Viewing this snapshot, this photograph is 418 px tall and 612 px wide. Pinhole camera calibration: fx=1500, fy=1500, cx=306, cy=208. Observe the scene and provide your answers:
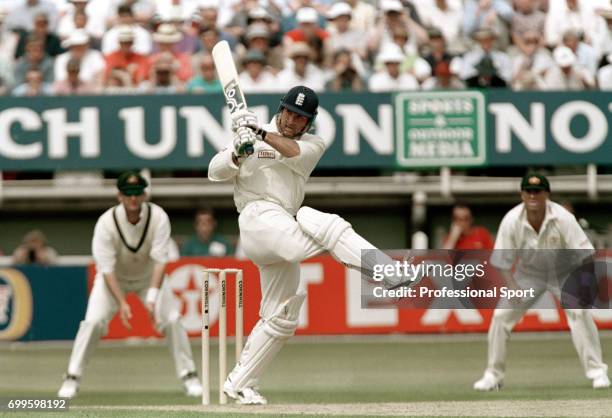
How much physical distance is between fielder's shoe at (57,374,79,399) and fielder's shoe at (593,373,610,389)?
390cm

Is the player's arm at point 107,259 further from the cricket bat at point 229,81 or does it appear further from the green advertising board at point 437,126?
the green advertising board at point 437,126

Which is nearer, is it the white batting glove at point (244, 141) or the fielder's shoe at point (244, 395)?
the white batting glove at point (244, 141)

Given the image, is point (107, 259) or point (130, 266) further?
point (130, 266)

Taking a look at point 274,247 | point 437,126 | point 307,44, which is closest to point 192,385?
point 274,247

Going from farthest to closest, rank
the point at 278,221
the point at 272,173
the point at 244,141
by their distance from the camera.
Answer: the point at 272,173 < the point at 278,221 < the point at 244,141

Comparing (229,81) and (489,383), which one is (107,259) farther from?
(489,383)

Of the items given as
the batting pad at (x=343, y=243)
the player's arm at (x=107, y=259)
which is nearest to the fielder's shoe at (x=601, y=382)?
the batting pad at (x=343, y=243)

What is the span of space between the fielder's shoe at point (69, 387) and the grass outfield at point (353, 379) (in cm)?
12

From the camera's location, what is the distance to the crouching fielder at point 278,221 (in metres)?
9.01

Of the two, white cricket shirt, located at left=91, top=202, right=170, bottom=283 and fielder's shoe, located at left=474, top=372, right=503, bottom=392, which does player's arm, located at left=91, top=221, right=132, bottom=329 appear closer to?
white cricket shirt, located at left=91, top=202, right=170, bottom=283

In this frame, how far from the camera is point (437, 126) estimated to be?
647 inches

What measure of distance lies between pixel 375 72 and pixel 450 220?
1926mm

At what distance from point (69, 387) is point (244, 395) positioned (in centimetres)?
224

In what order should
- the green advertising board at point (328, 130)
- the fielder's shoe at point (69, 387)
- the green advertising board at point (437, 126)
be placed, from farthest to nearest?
the green advertising board at point (328, 130), the green advertising board at point (437, 126), the fielder's shoe at point (69, 387)
